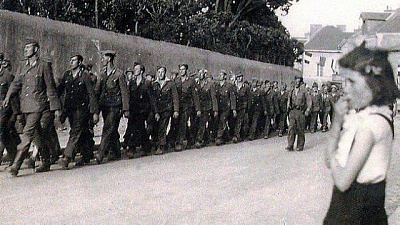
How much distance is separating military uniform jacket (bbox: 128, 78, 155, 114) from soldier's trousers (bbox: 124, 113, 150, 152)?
119 mm

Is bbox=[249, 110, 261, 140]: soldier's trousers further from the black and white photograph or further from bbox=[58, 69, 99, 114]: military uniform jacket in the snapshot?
bbox=[58, 69, 99, 114]: military uniform jacket

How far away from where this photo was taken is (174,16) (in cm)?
2375

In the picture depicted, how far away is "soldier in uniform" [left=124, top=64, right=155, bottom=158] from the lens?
12.4m

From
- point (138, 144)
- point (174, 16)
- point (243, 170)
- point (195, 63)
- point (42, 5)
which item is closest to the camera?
point (243, 170)

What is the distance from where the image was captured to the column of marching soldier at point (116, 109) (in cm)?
948

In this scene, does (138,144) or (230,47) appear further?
(230,47)

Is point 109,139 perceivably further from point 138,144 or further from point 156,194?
point 156,194

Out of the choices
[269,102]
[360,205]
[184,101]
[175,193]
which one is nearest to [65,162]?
[175,193]

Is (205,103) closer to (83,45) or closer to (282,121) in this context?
(83,45)

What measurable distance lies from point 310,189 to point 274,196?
0.95 metres

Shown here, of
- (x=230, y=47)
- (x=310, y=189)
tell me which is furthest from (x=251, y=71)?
(x=310, y=189)

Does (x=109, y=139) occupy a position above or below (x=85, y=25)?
below

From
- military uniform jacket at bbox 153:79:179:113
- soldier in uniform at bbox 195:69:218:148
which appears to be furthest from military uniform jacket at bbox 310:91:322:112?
military uniform jacket at bbox 153:79:179:113

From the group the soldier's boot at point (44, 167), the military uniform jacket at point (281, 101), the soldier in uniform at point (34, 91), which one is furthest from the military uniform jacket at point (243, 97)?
the soldier in uniform at point (34, 91)
